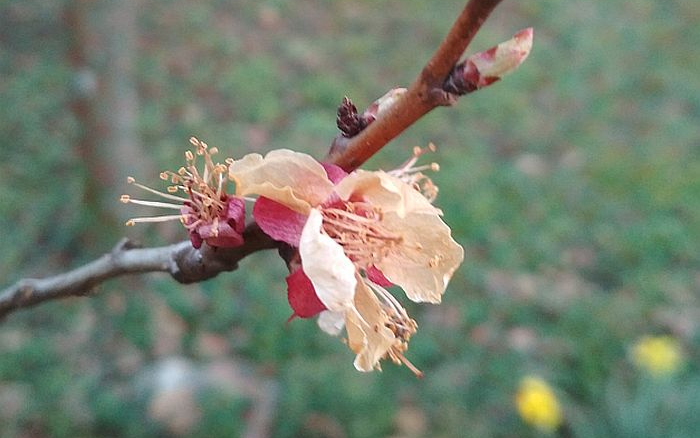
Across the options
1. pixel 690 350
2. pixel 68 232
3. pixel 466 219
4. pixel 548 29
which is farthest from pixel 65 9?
pixel 548 29

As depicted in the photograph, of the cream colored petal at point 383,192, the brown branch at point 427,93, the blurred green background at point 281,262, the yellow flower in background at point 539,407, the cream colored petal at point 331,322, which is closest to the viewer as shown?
the brown branch at point 427,93

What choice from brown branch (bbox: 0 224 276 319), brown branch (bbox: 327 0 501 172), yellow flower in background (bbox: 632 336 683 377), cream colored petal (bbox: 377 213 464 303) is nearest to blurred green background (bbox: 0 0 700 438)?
yellow flower in background (bbox: 632 336 683 377)

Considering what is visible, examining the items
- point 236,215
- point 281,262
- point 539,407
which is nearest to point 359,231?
point 236,215

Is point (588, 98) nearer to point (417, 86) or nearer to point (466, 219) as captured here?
point (466, 219)

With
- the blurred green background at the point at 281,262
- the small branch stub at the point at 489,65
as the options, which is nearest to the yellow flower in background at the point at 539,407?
the blurred green background at the point at 281,262

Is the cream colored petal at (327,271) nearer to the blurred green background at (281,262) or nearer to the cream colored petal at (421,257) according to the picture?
the cream colored petal at (421,257)
